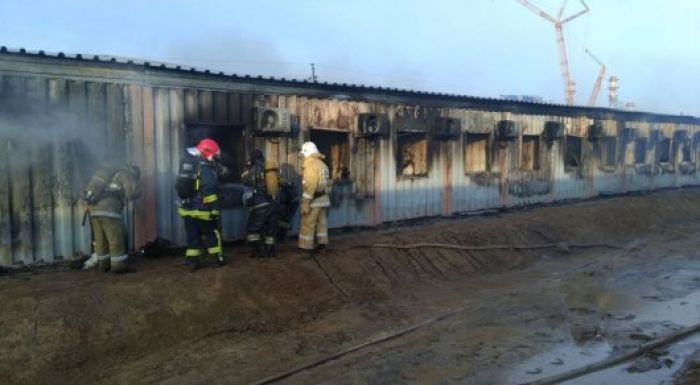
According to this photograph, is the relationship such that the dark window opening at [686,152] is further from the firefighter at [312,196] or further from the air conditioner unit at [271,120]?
the firefighter at [312,196]

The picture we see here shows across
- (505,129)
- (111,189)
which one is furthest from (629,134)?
(111,189)

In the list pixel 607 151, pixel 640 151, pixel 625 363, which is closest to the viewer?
pixel 625 363

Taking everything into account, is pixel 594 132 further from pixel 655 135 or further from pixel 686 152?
pixel 686 152

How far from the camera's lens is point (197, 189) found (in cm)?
827

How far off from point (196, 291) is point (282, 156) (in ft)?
12.9

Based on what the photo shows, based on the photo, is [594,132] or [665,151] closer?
[594,132]

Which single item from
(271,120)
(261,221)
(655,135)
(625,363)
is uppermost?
(655,135)

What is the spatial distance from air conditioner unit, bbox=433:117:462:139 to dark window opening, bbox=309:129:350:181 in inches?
112

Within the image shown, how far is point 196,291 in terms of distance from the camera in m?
7.71

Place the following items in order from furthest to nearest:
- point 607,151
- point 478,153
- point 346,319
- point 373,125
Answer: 1. point 607,151
2. point 478,153
3. point 373,125
4. point 346,319

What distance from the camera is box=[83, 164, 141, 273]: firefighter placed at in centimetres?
782

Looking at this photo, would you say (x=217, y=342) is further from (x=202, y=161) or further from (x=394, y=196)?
(x=394, y=196)

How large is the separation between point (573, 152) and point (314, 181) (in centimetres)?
1309

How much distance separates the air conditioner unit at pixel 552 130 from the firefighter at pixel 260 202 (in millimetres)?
11149
